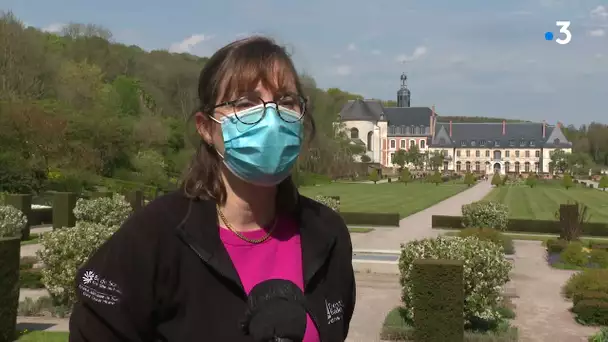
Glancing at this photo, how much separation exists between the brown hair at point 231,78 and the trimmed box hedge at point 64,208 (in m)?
18.9

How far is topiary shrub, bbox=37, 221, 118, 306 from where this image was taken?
905 cm

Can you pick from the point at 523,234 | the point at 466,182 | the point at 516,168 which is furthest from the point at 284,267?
the point at 516,168

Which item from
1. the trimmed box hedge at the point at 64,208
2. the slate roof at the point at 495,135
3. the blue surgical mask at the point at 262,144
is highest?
the slate roof at the point at 495,135

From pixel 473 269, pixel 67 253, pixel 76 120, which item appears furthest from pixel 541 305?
pixel 76 120

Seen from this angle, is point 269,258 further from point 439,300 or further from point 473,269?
point 473,269

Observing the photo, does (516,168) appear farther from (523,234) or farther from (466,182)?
(523,234)

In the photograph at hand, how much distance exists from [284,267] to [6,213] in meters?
15.7

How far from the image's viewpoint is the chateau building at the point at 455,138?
89.9 meters

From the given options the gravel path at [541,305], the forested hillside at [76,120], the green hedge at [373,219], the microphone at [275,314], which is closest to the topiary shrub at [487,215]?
the gravel path at [541,305]

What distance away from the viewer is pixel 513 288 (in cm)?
1209

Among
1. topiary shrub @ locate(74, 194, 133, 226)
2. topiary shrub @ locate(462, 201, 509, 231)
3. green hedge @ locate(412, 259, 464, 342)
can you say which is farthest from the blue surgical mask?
topiary shrub @ locate(462, 201, 509, 231)

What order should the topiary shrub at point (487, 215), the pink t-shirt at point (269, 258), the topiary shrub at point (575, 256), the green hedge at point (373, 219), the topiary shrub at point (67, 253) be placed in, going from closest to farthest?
the pink t-shirt at point (269, 258) < the topiary shrub at point (67, 253) < the topiary shrub at point (575, 256) < the topiary shrub at point (487, 215) < the green hedge at point (373, 219)

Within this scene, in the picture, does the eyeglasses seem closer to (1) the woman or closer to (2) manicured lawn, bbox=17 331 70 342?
(1) the woman

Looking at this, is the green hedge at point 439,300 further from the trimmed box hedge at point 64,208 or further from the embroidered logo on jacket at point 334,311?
the trimmed box hedge at point 64,208
